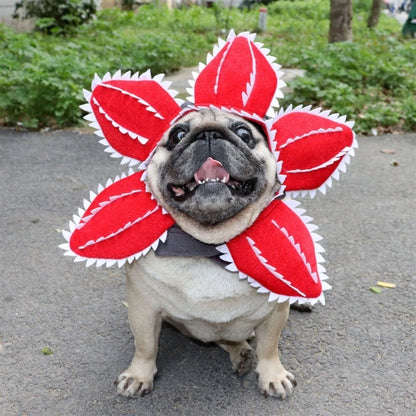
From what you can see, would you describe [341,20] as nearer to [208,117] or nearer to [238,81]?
[238,81]

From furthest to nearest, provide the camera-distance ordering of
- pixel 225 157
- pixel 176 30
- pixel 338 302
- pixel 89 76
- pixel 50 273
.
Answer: pixel 176 30 → pixel 89 76 → pixel 50 273 → pixel 338 302 → pixel 225 157

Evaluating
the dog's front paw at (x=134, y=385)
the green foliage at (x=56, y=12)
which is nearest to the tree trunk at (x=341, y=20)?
the green foliage at (x=56, y=12)

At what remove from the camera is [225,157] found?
6.24ft

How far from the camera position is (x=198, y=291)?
81.0 inches

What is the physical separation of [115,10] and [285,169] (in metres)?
11.7

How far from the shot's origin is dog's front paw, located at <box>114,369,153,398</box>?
231cm

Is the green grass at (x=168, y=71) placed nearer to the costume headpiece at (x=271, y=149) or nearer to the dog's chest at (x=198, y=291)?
the costume headpiece at (x=271, y=149)

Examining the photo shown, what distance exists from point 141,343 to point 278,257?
2.17 ft

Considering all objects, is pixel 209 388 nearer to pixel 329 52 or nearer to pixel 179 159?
pixel 179 159

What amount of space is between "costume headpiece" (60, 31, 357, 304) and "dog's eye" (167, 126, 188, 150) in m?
0.06

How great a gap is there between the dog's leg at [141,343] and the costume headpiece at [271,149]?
19 centimetres

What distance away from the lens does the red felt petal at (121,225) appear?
2047 mm

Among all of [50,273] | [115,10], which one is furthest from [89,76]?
[115,10]

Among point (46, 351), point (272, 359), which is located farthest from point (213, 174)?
point (46, 351)
